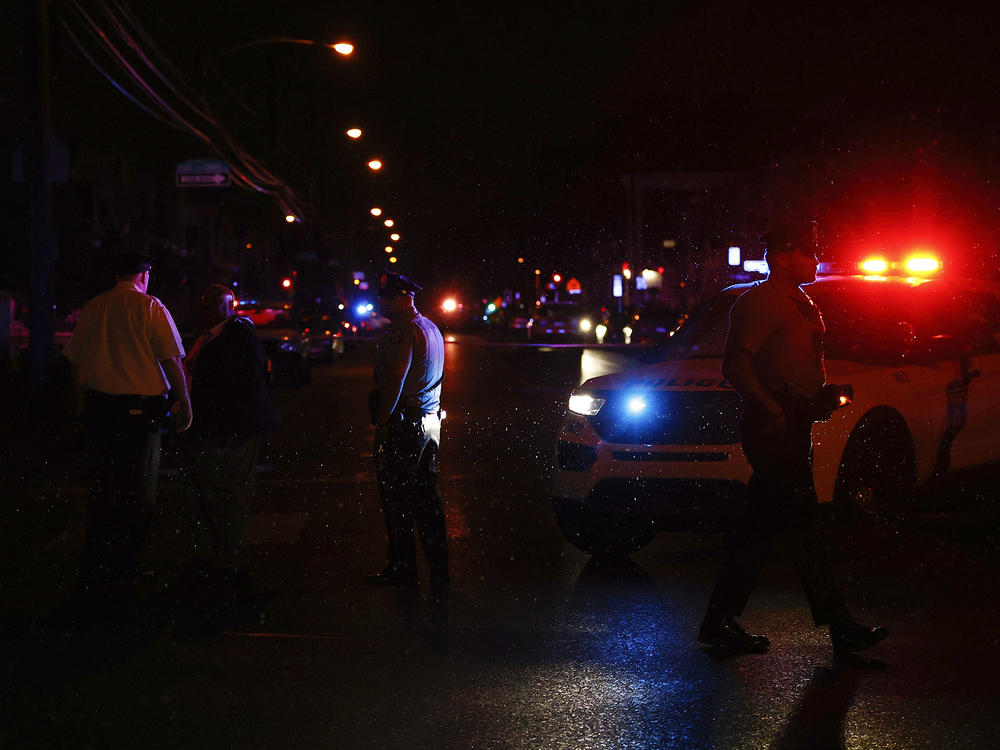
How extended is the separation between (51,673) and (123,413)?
1766 millimetres

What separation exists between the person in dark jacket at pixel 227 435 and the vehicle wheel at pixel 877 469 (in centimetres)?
343

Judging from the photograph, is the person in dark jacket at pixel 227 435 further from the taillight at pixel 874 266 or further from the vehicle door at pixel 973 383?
the taillight at pixel 874 266

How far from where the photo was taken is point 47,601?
670 centimetres

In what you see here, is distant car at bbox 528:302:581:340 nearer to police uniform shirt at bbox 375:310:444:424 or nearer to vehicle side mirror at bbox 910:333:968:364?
vehicle side mirror at bbox 910:333:968:364

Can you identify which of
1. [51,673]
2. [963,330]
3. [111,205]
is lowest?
[51,673]

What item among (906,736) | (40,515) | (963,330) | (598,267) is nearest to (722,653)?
(906,736)

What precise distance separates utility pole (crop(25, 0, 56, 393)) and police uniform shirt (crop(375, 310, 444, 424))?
12.2 metres

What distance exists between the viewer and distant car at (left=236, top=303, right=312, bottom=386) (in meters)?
24.2

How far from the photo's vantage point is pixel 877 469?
7.97 m

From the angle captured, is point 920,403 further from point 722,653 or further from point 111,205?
point 111,205

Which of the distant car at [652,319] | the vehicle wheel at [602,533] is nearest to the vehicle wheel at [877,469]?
the vehicle wheel at [602,533]

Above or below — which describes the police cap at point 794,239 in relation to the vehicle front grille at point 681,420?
→ above

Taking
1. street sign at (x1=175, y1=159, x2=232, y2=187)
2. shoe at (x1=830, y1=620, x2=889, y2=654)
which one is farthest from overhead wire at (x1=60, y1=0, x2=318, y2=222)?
shoe at (x1=830, y1=620, x2=889, y2=654)

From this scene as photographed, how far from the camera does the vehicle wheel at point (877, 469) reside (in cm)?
763
